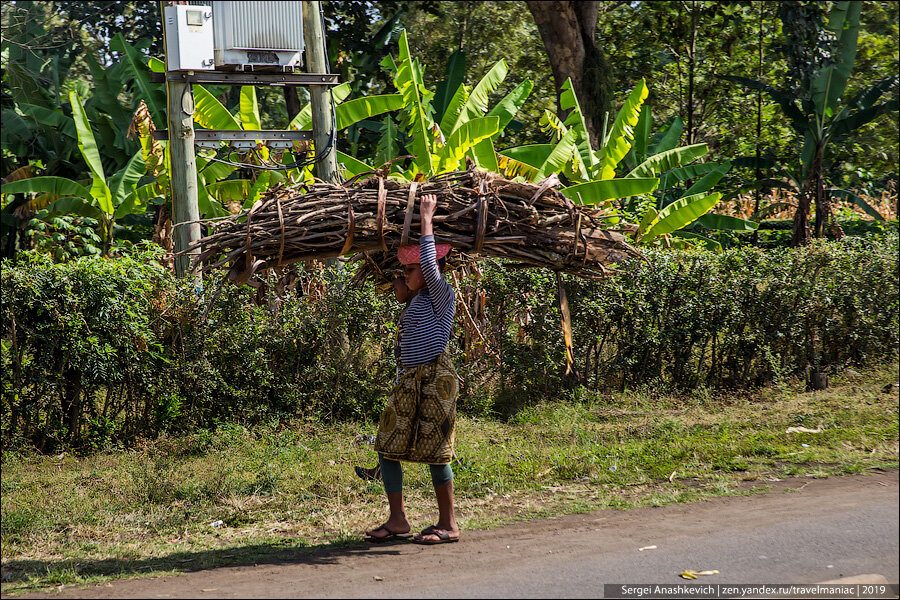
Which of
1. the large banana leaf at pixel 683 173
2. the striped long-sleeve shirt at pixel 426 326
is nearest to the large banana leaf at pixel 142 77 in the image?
the large banana leaf at pixel 683 173

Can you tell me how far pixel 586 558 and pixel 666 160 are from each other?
7.35 meters

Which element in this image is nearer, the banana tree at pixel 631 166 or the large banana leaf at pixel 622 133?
the banana tree at pixel 631 166

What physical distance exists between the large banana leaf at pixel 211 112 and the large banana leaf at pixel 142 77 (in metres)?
2.15

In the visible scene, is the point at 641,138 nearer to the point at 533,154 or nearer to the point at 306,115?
the point at 533,154

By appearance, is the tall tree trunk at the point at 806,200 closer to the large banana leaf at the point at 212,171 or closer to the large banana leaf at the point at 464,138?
the large banana leaf at the point at 464,138

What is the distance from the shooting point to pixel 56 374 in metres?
6.71

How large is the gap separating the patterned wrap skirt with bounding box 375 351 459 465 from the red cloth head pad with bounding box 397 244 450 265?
61cm

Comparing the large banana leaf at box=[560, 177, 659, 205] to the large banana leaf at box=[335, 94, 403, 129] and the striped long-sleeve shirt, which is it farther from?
the striped long-sleeve shirt

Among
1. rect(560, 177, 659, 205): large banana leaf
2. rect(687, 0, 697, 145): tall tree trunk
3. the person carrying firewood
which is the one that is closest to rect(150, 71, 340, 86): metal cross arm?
rect(560, 177, 659, 205): large banana leaf

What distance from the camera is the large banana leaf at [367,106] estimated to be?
966cm

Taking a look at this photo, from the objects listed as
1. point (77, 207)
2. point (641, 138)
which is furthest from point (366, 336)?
point (641, 138)

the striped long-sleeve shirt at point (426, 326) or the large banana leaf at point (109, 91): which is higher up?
the large banana leaf at point (109, 91)

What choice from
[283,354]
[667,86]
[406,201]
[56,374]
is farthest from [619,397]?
[667,86]

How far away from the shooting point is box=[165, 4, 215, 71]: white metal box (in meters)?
7.25
